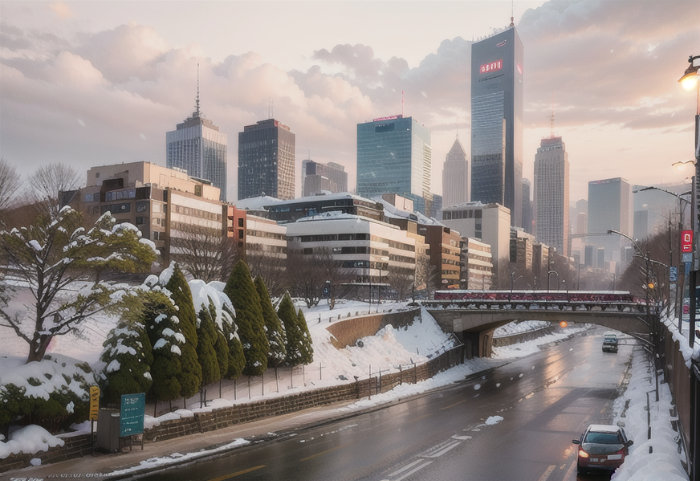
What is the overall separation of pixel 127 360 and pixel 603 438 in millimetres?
19840

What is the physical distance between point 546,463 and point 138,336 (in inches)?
728

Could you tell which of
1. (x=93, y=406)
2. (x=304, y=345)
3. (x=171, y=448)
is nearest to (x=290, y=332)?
(x=304, y=345)

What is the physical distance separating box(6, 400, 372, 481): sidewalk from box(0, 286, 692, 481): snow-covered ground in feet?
2.80

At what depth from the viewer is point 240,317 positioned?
35062 mm

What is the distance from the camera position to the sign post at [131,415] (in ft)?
77.7

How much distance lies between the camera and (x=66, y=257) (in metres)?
25.0

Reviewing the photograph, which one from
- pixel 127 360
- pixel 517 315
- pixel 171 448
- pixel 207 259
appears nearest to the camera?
pixel 171 448

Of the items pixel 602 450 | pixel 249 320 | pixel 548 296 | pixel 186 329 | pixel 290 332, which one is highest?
pixel 186 329

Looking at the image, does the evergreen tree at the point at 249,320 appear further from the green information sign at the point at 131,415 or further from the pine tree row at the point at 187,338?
the green information sign at the point at 131,415

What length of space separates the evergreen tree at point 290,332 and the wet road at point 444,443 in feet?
19.3

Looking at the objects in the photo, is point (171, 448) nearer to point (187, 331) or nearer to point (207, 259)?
point (187, 331)

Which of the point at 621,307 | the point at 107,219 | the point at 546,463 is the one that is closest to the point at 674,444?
the point at 546,463

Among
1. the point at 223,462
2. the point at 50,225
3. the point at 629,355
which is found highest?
the point at 50,225

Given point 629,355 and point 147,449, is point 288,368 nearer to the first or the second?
point 147,449
